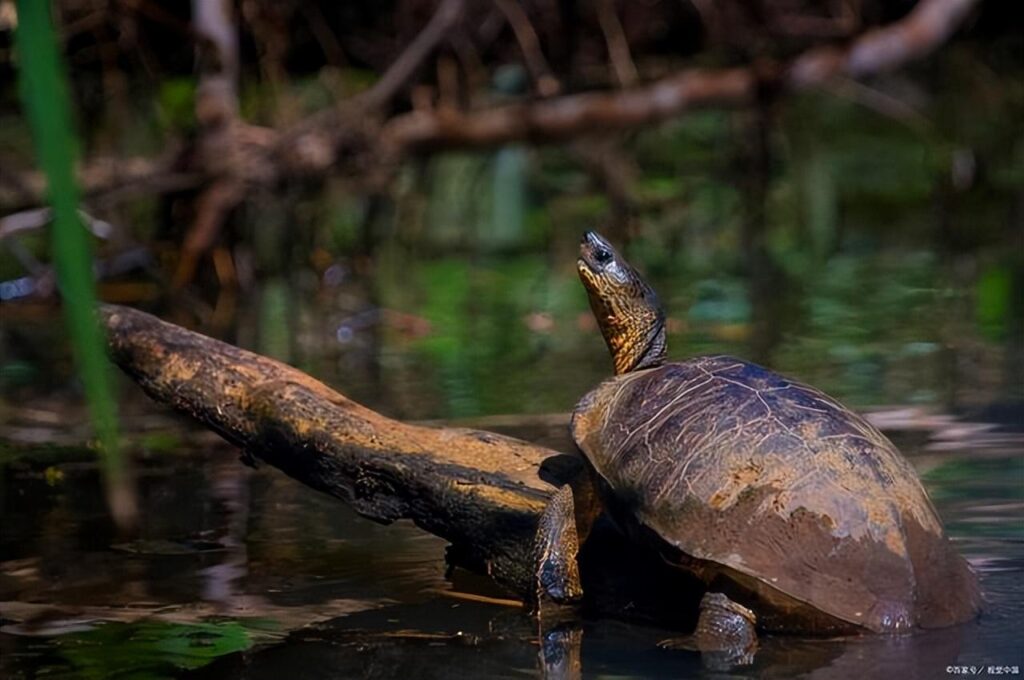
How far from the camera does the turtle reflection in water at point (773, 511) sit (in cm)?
264

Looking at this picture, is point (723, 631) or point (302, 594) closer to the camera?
point (723, 631)

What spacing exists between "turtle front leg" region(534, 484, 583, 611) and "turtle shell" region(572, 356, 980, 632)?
15 centimetres

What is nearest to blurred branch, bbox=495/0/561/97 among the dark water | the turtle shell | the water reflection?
the dark water

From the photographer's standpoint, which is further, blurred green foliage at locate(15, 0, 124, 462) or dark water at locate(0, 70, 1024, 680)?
dark water at locate(0, 70, 1024, 680)

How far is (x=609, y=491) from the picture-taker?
9.80ft

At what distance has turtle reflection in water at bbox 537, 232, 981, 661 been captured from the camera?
2.64 m

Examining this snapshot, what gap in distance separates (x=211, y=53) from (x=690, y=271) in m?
3.01

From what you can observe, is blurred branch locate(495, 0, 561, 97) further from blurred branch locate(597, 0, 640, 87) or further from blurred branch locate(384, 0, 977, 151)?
blurred branch locate(597, 0, 640, 87)

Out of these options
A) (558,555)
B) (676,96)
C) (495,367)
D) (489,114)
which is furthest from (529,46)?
(558,555)

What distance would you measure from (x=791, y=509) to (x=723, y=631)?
0.25 metres

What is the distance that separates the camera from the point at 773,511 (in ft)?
8.80

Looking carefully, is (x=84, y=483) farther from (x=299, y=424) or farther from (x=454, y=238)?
(x=454, y=238)

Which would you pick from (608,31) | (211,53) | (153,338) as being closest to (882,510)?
(153,338)

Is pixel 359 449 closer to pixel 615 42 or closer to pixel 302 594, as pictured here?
pixel 302 594
